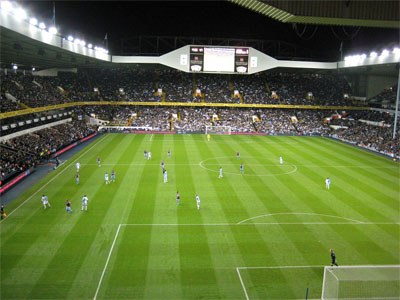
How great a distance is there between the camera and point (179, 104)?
6738 centimetres

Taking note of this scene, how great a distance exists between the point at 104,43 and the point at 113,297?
56878mm

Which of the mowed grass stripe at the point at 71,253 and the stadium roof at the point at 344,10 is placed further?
the mowed grass stripe at the point at 71,253

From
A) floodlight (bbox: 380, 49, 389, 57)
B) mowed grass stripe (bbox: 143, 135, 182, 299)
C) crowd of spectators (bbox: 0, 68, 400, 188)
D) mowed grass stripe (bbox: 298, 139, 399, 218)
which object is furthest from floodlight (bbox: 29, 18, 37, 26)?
floodlight (bbox: 380, 49, 389, 57)

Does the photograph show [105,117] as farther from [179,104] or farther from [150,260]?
[150,260]

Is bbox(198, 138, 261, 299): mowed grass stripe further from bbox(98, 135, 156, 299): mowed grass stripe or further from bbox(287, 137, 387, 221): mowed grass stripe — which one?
bbox(287, 137, 387, 221): mowed grass stripe

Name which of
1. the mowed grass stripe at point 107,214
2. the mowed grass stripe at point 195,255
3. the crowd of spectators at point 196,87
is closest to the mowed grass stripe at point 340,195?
the mowed grass stripe at point 195,255

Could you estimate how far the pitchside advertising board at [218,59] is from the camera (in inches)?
2329

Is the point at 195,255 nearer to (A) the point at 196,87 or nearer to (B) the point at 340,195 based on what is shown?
(B) the point at 340,195

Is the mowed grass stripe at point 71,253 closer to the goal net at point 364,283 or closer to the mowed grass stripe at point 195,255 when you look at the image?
the mowed grass stripe at point 195,255

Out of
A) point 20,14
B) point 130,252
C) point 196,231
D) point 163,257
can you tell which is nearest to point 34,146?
point 20,14

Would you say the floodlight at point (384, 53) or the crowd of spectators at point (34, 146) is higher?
the floodlight at point (384, 53)

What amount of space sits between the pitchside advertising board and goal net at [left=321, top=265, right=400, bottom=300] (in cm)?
5076

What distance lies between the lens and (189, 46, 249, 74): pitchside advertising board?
5916cm

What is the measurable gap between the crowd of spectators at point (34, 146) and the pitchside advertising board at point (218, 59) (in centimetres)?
2092
